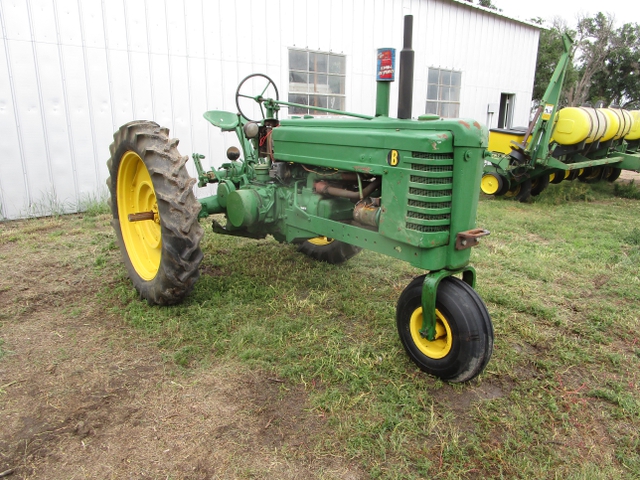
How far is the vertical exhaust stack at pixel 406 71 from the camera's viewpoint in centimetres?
238

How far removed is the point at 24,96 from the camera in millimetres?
5305

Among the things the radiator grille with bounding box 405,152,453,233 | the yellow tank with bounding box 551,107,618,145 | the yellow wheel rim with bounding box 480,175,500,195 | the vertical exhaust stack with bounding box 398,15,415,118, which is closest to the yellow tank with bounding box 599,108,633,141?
the yellow tank with bounding box 551,107,618,145

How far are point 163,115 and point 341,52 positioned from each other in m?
3.20

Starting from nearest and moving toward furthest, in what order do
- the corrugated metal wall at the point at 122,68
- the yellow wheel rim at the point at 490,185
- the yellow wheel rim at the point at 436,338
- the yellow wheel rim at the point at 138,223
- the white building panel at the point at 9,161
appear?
the yellow wheel rim at the point at 436,338
the yellow wheel rim at the point at 138,223
the white building panel at the point at 9,161
the corrugated metal wall at the point at 122,68
the yellow wheel rim at the point at 490,185

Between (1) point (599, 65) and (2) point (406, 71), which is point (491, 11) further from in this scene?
(1) point (599, 65)

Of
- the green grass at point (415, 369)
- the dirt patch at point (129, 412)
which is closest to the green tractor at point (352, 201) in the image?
the green grass at point (415, 369)

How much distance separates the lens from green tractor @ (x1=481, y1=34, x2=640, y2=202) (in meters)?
6.46

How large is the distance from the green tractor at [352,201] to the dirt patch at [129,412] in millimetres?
566

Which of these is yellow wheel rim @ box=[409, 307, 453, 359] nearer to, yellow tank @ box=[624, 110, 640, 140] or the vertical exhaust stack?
the vertical exhaust stack

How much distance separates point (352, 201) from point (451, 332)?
1.04 meters

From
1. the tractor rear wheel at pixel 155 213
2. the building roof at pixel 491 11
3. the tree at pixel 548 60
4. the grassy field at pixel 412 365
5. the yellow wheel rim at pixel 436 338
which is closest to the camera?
the grassy field at pixel 412 365

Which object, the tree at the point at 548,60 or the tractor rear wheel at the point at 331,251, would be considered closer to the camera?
the tractor rear wheel at the point at 331,251

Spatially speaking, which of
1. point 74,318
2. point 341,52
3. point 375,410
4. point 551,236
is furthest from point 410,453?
point 341,52

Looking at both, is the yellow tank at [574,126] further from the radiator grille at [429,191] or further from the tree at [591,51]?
the tree at [591,51]
